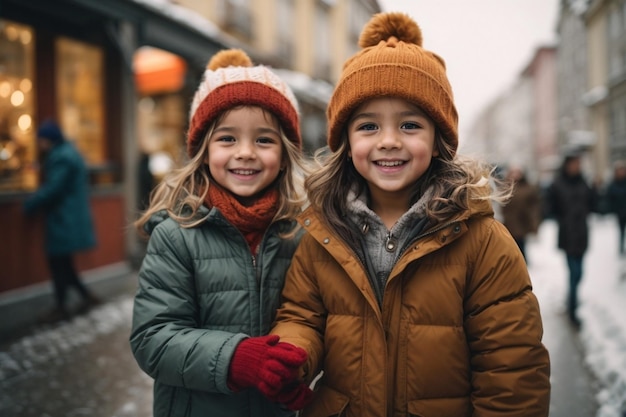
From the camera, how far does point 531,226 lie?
7.82 m

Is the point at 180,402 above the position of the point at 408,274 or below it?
below

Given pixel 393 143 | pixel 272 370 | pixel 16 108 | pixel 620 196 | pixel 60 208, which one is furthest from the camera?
pixel 620 196

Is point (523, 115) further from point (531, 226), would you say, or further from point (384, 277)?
point (384, 277)

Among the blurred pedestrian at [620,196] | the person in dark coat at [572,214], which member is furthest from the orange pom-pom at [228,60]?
the blurred pedestrian at [620,196]

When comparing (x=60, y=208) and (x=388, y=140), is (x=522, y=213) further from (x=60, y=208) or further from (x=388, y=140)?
(x=388, y=140)

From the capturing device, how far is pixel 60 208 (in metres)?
5.40

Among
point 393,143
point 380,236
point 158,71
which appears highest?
point 158,71

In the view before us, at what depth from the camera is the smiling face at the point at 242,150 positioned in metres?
1.91

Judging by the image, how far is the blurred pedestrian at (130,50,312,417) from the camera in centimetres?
153

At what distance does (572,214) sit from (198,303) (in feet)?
17.7

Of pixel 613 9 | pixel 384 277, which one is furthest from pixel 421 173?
pixel 613 9

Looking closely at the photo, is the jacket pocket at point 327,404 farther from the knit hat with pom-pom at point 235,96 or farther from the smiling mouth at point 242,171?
the knit hat with pom-pom at point 235,96

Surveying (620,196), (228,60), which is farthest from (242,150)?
(620,196)

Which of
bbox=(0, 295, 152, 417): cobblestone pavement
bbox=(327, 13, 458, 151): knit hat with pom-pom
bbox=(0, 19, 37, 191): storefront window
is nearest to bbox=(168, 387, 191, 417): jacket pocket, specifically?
bbox=(327, 13, 458, 151): knit hat with pom-pom
